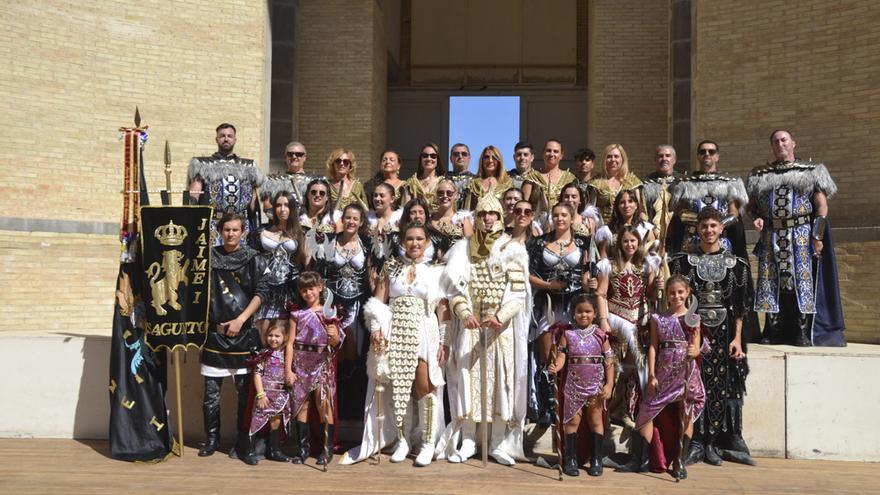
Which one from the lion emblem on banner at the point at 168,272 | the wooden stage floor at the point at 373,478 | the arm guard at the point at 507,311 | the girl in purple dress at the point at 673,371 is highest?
the lion emblem on banner at the point at 168,272

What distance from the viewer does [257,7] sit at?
11227 millimetres

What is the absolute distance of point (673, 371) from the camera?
5.20 m

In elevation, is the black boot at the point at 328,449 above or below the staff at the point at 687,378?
below

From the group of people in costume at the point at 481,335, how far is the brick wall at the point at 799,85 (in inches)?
183

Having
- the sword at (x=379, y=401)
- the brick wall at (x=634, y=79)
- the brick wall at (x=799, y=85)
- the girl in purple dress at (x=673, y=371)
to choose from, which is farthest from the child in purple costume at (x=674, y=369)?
the brick wall at (x=634, y=79)

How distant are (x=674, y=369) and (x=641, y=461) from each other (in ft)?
2.14

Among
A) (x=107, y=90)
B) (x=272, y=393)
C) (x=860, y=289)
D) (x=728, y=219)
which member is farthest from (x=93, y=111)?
(x=860, y=289)

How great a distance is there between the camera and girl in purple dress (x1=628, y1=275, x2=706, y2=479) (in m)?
5.18

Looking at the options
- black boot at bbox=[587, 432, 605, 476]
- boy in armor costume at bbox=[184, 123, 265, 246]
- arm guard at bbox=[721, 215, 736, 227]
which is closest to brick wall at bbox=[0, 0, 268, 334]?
boy in armor costume at bbox=[184, 123, 265, 246]

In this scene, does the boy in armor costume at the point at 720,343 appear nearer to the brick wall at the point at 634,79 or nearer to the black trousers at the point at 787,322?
the black trousers at the point at 787,322

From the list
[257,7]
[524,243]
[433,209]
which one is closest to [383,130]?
[257,7]

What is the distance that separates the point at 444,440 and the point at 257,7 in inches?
314

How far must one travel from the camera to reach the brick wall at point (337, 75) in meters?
13.6

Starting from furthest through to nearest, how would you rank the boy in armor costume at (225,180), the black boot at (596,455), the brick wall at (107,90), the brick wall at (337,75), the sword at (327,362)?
the brick wall at (337,75), the brick wall at (107,90), the boy in armor costume at (225,180), the sword at (327,362), the black boot at (596,455)
